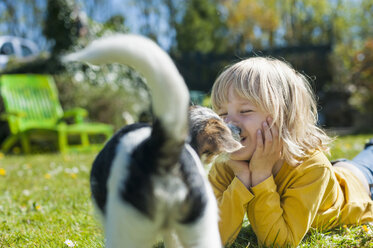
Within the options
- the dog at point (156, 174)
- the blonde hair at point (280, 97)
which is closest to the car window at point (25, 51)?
the blonde hair at point (280, 97)

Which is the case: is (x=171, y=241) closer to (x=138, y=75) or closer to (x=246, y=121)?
(x=246, y=121)

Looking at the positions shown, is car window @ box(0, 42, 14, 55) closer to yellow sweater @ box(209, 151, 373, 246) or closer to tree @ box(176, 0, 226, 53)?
yellow sweater @ box(209, 151, 373, 246)

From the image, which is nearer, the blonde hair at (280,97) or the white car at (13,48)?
the blonde hair at (280,97)

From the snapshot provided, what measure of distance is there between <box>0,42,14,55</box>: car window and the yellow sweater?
13.9 metres

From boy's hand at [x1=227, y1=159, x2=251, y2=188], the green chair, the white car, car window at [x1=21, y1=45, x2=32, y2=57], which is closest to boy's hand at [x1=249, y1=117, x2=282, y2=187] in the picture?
boy's hand at [x1=227, y1=159, x2=251, y2=188]

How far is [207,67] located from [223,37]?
17.6 metres

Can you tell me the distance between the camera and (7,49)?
13.8 metres

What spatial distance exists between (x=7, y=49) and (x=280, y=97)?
1416cm

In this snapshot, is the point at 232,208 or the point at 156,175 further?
the point at 232,208

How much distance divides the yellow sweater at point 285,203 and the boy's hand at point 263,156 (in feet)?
0.16

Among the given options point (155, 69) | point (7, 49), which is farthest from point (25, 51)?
point (155, 69)

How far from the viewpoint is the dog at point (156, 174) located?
4.02 feet

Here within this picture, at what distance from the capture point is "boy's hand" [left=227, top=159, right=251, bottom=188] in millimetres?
2078

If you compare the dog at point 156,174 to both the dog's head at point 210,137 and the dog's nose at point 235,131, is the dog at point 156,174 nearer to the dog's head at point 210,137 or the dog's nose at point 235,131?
the dog's head at point 210,137
